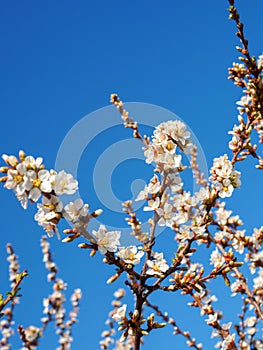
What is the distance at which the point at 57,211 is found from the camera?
7.61 ft

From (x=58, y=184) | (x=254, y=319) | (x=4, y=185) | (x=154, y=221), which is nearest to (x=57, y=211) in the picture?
(x=58, y=184)

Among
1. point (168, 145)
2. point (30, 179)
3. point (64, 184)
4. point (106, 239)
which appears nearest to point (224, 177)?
point (168, 145)

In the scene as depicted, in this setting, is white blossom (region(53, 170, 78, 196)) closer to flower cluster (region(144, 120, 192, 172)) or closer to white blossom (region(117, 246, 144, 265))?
white blossom (region(117, 246, 144, 265))

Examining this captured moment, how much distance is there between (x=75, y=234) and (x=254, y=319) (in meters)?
3.93

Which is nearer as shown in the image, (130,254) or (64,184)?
(64,184)

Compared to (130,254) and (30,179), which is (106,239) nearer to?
(130,254)

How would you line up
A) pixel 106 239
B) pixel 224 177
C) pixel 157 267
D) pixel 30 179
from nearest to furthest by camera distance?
pixel 30 179
pixel 106 239
pixel 157 267
pixel 224 177

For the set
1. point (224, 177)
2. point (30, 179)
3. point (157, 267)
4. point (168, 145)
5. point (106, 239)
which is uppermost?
point (168, 145)

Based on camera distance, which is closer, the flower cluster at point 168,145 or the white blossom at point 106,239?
the white blossom at point 106,239

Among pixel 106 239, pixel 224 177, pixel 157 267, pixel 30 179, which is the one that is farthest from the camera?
pixel 224 177

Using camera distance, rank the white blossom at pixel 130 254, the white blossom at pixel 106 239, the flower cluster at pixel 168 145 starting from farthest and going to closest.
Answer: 1. the flower cluster at pixel 168 145
2. the white blossom at pixel 130 254
3. the white blossom at pixel 106 239

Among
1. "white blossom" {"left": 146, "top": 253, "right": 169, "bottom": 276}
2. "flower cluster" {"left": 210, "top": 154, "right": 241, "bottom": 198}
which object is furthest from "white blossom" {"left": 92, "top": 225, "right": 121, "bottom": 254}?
"flower cluster" {"left": 210, "top": 154, "right": 241, "bottom": 198}

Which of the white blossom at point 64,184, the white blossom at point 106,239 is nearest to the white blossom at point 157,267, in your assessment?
the white blossom at point 106,239

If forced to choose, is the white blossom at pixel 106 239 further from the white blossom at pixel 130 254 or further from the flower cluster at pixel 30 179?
the flower cluster at pixel 30 179
